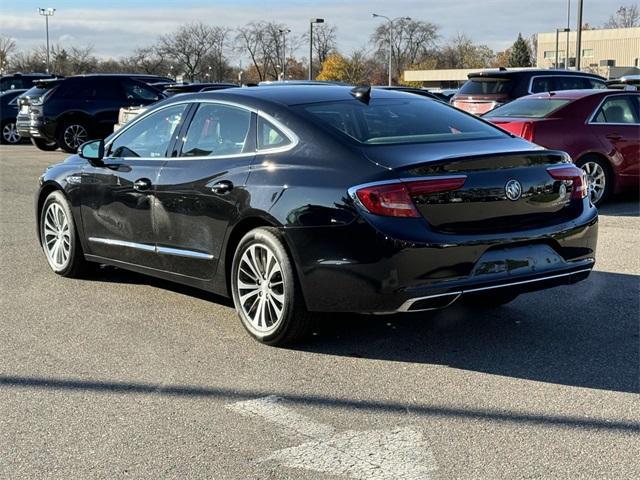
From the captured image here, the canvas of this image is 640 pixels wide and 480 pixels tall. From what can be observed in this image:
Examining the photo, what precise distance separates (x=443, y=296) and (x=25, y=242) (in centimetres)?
568

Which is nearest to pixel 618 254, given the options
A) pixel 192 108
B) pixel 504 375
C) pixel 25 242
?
pixel 504 375

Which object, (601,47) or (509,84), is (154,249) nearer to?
(509,84)

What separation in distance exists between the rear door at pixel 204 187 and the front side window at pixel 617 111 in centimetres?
671

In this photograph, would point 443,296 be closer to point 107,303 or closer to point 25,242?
point 107,303

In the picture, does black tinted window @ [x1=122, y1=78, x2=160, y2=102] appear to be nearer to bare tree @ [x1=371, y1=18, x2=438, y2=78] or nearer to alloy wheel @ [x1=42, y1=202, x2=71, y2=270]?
alloy wheel @ [x1=42, y1=202, x2=71, y2=270]

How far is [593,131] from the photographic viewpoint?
34.9 feet

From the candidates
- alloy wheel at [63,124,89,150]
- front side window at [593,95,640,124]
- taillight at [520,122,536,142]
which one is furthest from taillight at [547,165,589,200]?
alloy wheel at [63,124,89,150]

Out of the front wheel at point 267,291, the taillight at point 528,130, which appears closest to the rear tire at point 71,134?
the taillight at point 528,130

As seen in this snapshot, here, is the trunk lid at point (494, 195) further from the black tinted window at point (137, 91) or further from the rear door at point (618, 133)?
the black tinted window at point (137, 91)

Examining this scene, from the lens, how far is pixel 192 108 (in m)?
5.83

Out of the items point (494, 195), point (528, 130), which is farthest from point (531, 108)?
point (494, 195)

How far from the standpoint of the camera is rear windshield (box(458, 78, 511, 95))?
15273 millimetres

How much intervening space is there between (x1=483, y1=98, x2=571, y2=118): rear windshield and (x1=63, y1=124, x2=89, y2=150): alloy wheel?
36.8ft

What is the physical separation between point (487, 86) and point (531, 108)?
457 cm
